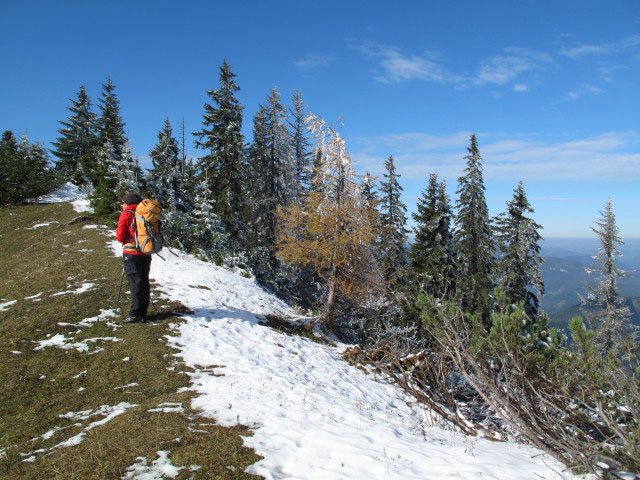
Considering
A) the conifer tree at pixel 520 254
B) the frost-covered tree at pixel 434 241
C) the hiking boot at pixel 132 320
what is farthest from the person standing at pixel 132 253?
the conifer tree at pixel 520 254

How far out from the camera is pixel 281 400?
6773 mm

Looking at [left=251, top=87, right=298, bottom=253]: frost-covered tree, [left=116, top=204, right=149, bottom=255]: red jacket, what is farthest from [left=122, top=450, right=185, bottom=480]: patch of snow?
[left=251, top=87, right=298, bottom=253]: frost-covered tree

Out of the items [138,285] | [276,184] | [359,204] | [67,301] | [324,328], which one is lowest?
[324,328]

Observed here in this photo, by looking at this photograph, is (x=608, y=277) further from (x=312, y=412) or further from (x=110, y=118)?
(x=110, y=118)

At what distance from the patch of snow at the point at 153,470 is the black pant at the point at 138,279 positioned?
577 cm

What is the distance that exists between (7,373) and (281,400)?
5.44 meters

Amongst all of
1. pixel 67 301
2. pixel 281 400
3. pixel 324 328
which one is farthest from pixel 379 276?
pixel 67 301

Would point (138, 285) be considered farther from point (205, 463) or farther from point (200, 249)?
point (200, 249)

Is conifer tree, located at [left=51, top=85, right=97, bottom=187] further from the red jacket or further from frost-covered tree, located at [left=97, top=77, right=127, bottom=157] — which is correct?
the red jacket

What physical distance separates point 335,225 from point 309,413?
8044 mm

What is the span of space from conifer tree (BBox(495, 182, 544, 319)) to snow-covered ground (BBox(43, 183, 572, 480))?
16152 millimetres

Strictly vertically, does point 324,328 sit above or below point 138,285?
below

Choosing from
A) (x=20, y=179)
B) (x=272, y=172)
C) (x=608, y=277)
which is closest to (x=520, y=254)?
(x=608, y=277)

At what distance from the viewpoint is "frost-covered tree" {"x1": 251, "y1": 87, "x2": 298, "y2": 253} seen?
28.7 m
